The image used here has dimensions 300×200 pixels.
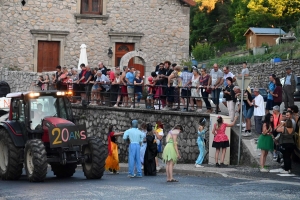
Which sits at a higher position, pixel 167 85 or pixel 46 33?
pixel 46 33

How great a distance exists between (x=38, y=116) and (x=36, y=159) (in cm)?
186

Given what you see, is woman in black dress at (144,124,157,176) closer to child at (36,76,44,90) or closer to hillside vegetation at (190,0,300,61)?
child at (36,76,44,90)

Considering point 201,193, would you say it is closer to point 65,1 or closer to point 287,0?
point 65,1

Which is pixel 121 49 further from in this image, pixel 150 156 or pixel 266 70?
pixel 150 156

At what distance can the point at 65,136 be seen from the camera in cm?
2194

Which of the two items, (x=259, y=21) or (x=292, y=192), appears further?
(x=259, y=21)

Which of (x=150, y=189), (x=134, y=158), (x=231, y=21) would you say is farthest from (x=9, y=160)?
(x=231, y=21)

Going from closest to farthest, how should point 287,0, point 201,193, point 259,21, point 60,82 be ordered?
point 201,193
point 60,82
point 287,0
point 259,21

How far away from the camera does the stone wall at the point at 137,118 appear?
93.2 feet

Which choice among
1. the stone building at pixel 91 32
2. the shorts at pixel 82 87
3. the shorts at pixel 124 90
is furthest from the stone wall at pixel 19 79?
the shorts at pixel 124 90

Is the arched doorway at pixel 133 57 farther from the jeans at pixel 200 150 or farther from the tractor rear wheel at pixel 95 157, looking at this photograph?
the tractor rear wheel at pixel 95 157

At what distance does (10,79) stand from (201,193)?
24.5 meters

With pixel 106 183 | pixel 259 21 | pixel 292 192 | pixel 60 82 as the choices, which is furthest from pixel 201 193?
pixel 259 21

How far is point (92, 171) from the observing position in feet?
72.8
